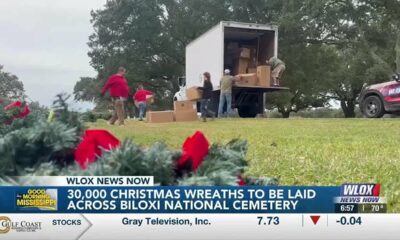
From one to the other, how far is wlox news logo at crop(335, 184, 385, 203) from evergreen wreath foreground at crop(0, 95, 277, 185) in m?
0.26

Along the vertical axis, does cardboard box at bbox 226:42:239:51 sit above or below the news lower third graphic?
above

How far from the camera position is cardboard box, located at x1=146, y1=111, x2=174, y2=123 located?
1.95 metres

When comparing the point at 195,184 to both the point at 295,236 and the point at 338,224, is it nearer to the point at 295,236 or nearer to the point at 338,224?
the point at 295,236

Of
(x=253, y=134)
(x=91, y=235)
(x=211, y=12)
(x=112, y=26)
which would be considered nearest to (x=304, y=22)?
(x=211, y=12)

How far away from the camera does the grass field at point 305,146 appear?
70.8 inches

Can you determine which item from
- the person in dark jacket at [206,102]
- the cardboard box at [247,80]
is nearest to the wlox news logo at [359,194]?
the person in dark jacket at [206,102]

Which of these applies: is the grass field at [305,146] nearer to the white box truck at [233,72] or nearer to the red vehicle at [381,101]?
the white box truck at [233,72]

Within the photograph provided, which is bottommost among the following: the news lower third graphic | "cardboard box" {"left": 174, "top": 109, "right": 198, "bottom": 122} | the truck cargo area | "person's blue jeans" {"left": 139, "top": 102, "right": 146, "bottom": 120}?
the news lower third graphic

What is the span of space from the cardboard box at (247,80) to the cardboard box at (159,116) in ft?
5.07

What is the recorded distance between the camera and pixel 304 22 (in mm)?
2617

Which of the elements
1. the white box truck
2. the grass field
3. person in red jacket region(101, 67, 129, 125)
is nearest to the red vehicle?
the grass field

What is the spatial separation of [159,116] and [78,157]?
1.35 feet

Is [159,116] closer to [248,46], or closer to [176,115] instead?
[176,115]

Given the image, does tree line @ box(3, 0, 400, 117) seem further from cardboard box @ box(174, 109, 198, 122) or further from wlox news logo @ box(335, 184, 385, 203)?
wlox news logo @ box(335, 184, 385, 203)
